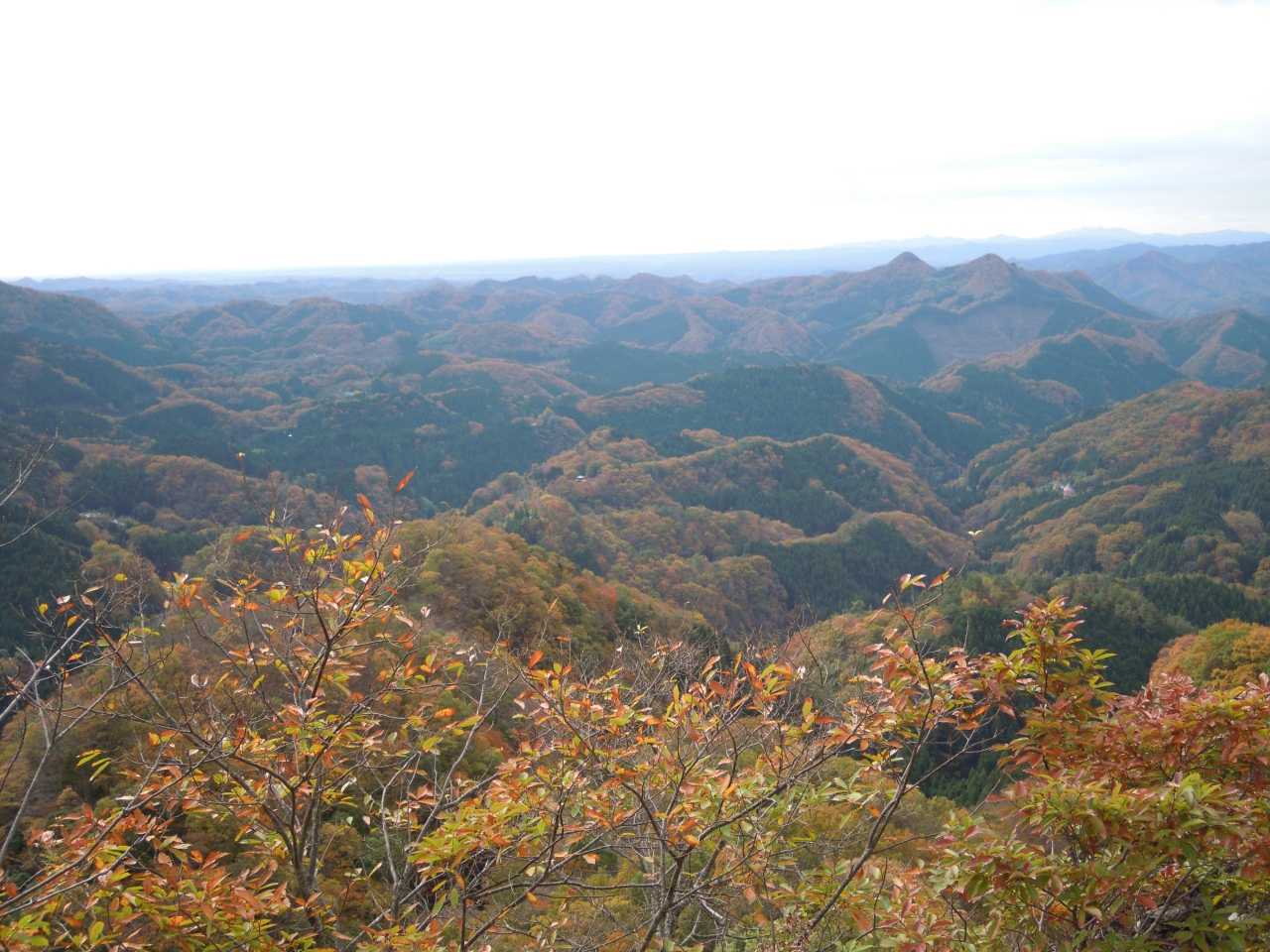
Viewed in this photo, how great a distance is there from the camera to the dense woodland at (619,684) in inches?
186

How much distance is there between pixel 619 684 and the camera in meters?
6.52

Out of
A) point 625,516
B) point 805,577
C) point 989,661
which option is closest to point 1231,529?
point 805,577

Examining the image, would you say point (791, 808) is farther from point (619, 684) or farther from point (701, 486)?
point (701, 486)

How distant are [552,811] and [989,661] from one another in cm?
364

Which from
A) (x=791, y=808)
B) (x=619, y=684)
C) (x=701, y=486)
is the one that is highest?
(x=619, y=684)

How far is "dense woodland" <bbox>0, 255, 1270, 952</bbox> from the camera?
4727mm

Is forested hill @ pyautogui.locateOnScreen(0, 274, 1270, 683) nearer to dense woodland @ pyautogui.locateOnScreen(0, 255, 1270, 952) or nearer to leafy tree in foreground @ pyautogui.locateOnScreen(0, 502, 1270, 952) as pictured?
dense woodland @ pyautogui.locateOnScreen(0, 255, 1270, 952)

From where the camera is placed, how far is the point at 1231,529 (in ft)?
297

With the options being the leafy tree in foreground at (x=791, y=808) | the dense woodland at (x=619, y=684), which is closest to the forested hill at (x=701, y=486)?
the dense woodland at (x=619, y=684)

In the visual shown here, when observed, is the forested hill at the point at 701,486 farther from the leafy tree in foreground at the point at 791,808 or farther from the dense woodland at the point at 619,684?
the leafy tree in foreground at the point at 791,808

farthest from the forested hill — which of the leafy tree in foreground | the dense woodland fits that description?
the leafy tree in foreground

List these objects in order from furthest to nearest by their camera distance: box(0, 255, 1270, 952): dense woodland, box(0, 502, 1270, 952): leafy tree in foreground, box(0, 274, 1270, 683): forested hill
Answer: box(0, 274, 1270, 683): forested hill < box(0, 255, 1270, 952): dense woodland < box(0, 502, 1270, 952): leafy tree in foreground

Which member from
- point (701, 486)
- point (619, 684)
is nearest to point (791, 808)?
point (619, 684)

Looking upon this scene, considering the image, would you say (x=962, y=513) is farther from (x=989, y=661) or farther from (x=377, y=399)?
(x=989, y=661)
